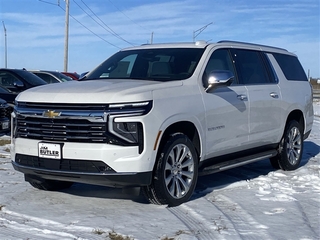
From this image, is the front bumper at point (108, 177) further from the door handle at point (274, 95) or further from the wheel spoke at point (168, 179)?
the door handle at point (274, 95)

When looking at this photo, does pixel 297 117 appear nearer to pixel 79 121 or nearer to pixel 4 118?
pixel 79 121

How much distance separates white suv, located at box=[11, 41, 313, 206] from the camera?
4.98 m

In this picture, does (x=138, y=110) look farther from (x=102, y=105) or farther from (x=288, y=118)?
(x=288, y=118)

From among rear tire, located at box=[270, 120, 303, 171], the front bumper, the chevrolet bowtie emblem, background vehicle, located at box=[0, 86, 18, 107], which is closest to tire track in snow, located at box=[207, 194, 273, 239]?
the front bumper

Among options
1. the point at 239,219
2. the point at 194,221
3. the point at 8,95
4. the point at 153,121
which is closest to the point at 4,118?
the point at 8,95

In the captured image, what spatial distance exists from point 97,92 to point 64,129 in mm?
499

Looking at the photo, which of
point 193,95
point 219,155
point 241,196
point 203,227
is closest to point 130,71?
point 193,95

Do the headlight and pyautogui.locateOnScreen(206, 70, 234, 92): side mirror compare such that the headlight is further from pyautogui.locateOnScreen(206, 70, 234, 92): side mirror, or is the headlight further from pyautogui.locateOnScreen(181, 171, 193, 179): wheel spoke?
pyautogui.locateOnScreen(206, 70, 234, 92): side mirror

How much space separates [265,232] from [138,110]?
1670mm

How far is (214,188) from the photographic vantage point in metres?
6.45

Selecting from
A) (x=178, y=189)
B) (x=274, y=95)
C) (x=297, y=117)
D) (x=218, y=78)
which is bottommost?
(x=178, y=189)

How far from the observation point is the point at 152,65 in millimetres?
6395

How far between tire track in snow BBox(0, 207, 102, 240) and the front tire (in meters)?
0.99

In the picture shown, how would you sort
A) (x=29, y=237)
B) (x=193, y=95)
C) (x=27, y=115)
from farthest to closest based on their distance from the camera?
(x=193, y=95) < (x=27, y=115) < (x=29, y=237)
